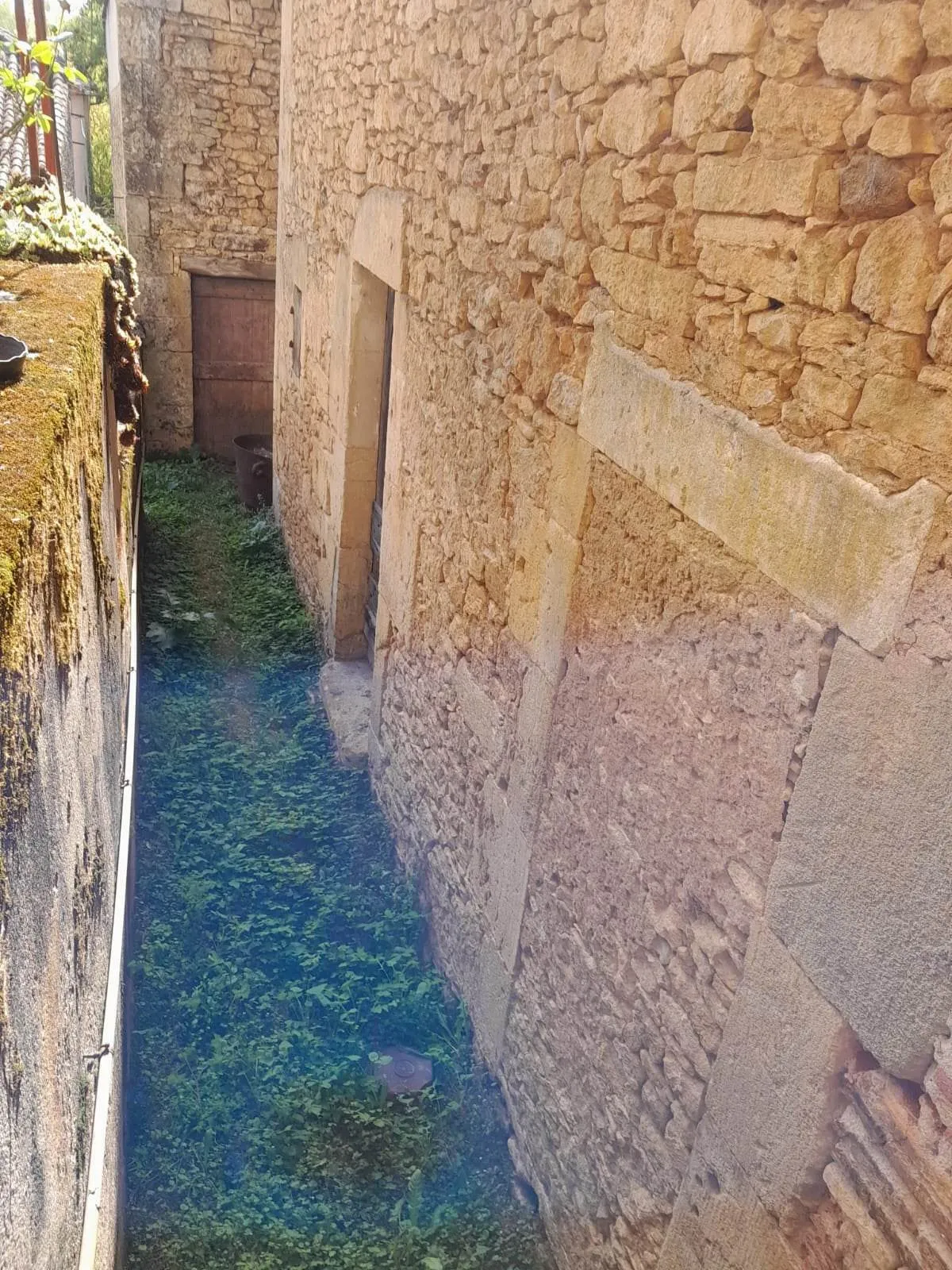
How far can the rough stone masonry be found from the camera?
1.60 metres

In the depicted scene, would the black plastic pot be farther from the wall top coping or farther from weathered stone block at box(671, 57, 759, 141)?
the wall top coping

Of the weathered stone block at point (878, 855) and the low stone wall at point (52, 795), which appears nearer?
the low stone wall at point (52, 795)

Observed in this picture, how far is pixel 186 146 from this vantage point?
9172 mm

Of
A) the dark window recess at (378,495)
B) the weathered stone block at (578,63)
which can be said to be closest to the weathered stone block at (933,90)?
the weathered stone block at (578,63)

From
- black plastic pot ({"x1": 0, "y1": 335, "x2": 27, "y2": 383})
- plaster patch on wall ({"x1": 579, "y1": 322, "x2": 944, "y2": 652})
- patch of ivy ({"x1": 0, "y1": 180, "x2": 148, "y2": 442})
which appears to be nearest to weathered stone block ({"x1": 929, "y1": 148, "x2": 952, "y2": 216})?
plaster patch on wall ({"x1": 579, "y1": 322, "x2": 944, "y2": 652})

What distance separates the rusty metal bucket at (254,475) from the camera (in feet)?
29.8

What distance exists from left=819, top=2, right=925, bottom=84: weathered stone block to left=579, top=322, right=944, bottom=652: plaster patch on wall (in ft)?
2.02

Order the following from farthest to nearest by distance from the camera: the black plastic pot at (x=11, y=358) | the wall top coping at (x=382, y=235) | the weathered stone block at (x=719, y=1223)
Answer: the wall top coping at (x=382, y=235), the black plastic pot at (x=11, y=358), the weathered stone block at (x=719, y=1223)

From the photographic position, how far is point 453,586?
388 cm

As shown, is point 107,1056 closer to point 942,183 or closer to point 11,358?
point 11,358

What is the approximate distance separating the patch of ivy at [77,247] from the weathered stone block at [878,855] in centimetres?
415

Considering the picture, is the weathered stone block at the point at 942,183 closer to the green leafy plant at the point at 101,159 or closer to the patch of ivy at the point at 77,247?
the patch of ivy at the point at 77,247

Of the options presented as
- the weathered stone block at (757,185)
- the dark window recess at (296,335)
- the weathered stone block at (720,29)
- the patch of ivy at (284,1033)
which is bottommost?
the patch of ivy at (284,1033)

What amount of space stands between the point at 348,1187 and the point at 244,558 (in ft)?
18.7
